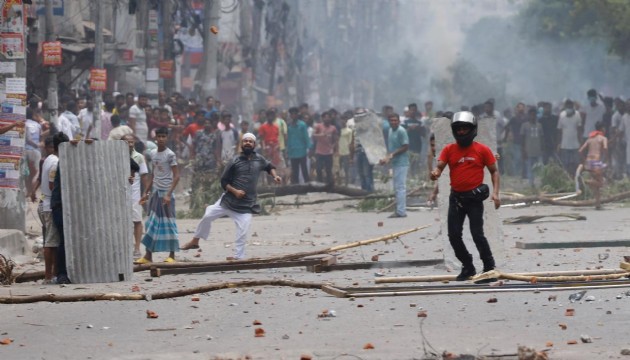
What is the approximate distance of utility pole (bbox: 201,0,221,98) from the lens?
122 feet

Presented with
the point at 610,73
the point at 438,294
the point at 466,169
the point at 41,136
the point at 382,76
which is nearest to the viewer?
the point at 438,294

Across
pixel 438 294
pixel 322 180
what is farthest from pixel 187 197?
pixel 438 294

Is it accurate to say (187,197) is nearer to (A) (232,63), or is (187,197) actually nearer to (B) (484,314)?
(B) (484,314)

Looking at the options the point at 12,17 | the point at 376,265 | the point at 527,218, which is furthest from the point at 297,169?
the point at 376,265

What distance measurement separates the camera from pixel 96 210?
1255cm

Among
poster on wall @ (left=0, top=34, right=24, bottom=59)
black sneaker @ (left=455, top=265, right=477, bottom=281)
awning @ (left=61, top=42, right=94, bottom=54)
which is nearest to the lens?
black sneaker @ (left=455, top=265, right=477, bottom=281)

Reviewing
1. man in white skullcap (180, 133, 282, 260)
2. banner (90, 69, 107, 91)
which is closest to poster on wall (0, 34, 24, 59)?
man in white skullcap (180, 133, 282, 260)

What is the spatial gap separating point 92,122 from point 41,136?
2397mm

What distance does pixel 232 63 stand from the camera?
182ft

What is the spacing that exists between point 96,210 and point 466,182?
3.32 meters

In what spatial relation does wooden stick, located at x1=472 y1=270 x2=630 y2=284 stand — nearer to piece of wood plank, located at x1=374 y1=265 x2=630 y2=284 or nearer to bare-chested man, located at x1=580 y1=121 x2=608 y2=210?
piece of wood plank, located at x1=374 y1=265 x2=630 y2=284

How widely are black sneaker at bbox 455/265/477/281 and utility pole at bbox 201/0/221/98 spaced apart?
85.0 feet

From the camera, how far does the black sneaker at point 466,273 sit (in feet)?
38.1

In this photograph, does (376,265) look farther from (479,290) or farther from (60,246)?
(60,246)
